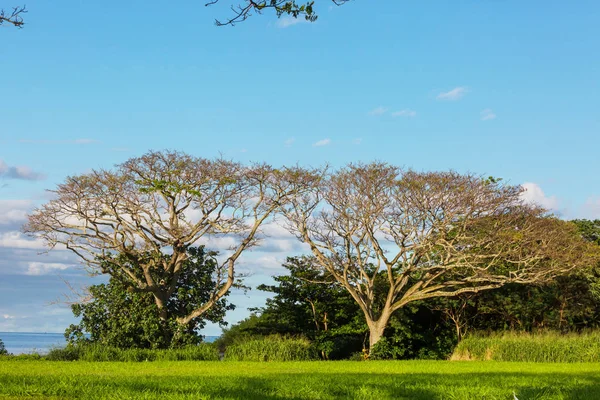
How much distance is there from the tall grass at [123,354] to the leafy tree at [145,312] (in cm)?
287

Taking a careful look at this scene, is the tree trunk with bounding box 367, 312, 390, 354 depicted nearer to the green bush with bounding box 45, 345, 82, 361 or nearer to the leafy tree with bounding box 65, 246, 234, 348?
the leafy tree with bounding box 65, 246, 234, 348

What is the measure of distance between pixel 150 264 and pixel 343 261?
24.0 feet

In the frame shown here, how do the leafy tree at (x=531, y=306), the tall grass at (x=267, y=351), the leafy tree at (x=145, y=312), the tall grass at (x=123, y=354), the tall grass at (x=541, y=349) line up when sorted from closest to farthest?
the tall grass at (x=123, y=354), the tall grass at (x=267, y=351), the tall grass at (x=541, y=349), the leafy tree at (x=145, y=312), the leafy tree at (x=531, y=306)

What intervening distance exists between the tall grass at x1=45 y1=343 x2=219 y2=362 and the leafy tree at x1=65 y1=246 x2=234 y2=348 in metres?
2.87

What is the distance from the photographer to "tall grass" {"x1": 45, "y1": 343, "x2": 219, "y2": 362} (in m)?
18.9

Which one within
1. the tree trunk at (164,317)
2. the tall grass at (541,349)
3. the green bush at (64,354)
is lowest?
the tall grass at (541,349)

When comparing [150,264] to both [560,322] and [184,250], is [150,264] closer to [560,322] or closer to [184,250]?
[184,250]

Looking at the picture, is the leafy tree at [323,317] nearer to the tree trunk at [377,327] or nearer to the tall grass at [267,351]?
the tree trunk at [377,327]

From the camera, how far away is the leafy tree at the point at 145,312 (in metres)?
Result: 23.1

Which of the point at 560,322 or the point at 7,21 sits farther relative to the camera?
the point at 560,322

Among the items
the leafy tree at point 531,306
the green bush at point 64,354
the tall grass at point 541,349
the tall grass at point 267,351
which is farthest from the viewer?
the leafy tree at point 531,306

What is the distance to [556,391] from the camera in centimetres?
977

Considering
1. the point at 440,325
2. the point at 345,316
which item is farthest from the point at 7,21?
the point at 440,325

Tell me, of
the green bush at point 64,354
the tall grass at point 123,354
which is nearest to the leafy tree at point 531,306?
the tall grass at point 123,354
